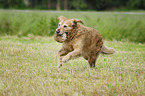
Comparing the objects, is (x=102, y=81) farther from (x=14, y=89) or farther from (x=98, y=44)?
(x=14, y=89)

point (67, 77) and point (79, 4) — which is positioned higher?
point (67, 77)

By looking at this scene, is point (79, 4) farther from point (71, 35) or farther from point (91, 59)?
point (71, 35)

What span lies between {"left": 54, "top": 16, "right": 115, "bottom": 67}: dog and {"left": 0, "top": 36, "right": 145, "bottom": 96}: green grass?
1.37 feet

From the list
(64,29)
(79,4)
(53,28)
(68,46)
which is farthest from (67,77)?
(79,4)

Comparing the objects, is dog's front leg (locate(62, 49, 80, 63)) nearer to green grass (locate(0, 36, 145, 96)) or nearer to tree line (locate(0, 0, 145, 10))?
green grass (locate(0, 36, 145, 96))

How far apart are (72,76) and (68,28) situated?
3.35 feet

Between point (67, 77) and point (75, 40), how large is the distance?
0.79 meters

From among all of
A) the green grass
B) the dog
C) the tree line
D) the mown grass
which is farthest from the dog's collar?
the tree line

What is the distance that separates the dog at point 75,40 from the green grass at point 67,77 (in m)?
0.42

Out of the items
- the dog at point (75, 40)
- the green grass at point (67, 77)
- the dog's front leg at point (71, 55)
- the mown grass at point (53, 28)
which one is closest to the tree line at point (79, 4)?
the mown grass at point (53, 28)

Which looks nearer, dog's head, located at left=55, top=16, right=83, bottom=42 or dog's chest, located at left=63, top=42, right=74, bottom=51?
dog's head, located at left=55, top=16, right=83, bottom=42

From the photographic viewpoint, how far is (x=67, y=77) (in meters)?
4.84

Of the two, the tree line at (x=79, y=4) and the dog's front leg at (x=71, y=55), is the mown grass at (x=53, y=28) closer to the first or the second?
the dog's front leg at (x=71, y=55)

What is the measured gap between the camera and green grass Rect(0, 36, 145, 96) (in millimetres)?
3988
